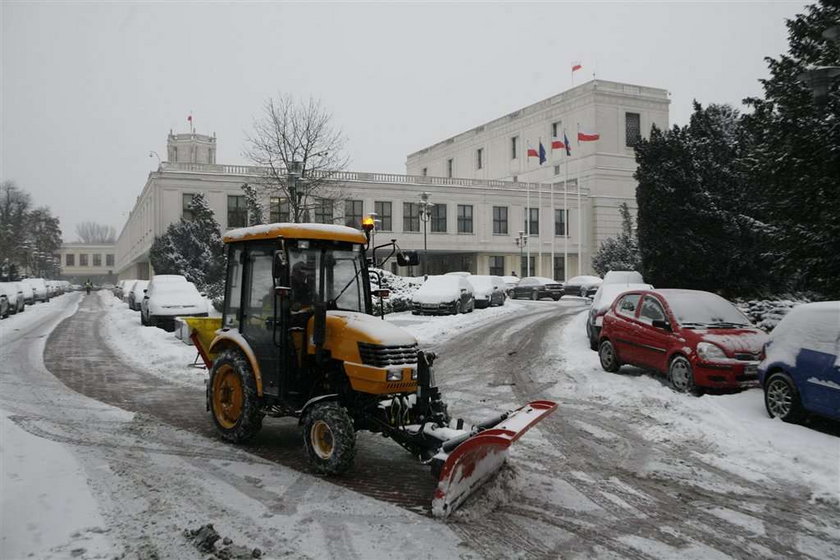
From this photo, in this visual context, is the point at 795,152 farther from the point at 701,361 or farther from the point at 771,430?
the point at 771,430

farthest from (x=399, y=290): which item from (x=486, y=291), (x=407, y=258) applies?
(x=407, y=258)

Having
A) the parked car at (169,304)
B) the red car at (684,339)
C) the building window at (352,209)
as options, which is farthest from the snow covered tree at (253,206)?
the red car at (684,339)

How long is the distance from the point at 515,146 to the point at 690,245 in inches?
2074

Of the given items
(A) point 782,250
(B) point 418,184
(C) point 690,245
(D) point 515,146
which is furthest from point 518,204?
(A) point 782,250

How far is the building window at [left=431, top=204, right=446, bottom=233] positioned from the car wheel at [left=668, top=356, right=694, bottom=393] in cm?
4280

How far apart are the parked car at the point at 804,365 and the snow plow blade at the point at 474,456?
376 centimetres

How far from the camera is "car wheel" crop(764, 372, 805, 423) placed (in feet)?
25.1

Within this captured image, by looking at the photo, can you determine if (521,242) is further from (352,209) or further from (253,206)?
(253,206)

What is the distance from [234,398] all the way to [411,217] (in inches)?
1777

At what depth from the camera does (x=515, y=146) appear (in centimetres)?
6869

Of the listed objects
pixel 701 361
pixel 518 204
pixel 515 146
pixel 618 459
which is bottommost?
pixel 618 459

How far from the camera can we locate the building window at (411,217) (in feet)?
169

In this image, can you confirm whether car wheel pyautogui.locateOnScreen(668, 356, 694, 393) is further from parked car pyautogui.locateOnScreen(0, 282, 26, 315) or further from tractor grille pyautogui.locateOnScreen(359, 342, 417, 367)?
parked car pyautogui.locateOnScreen(0, 282, 26, 315)

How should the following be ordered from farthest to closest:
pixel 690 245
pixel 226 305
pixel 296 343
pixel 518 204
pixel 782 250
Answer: pixel 518 204, pixel 690 245, pixel 782 250, pixel 226 305, pixel 296 343
